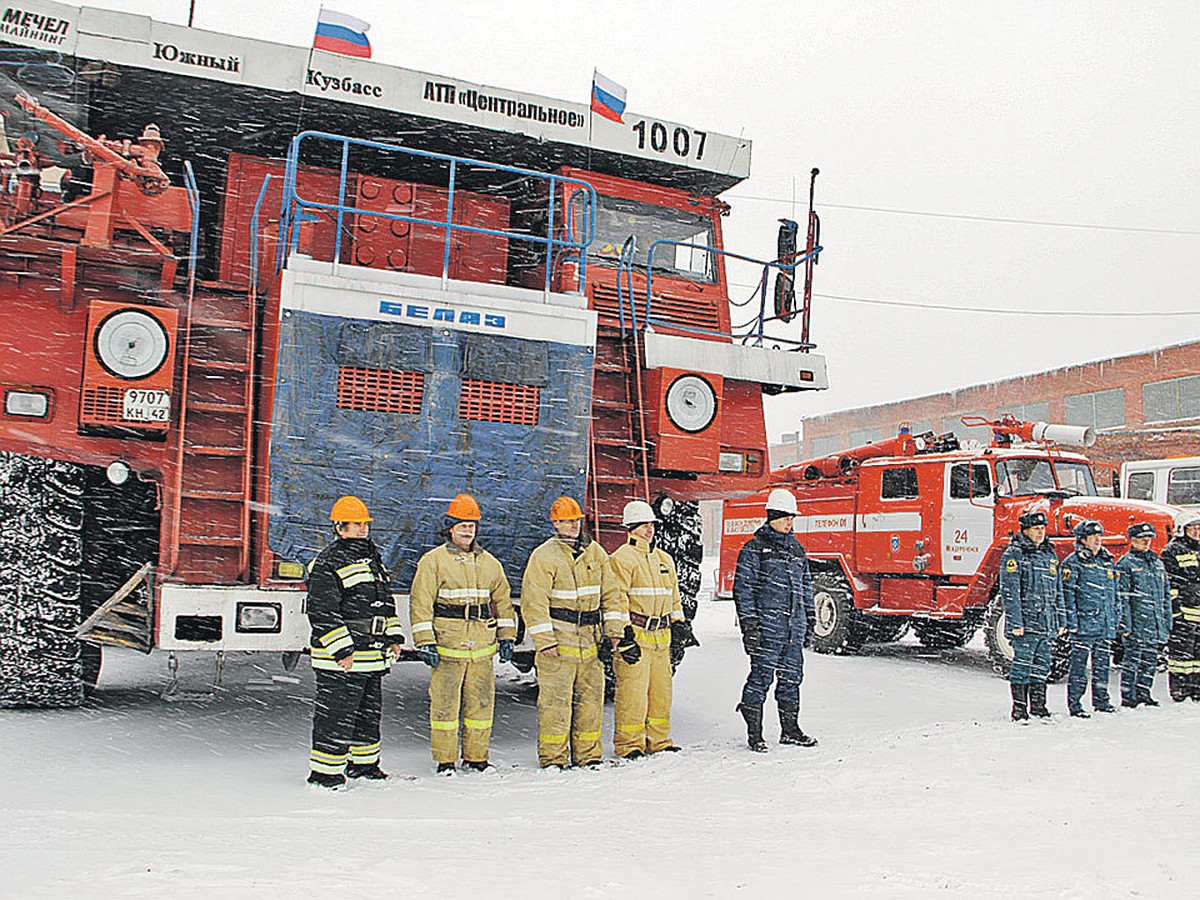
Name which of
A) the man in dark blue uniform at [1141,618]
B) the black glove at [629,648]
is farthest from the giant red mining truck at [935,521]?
the black glove at [629,648]

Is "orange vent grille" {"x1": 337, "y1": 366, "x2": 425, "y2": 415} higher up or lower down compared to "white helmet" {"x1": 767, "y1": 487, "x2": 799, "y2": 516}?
higher up

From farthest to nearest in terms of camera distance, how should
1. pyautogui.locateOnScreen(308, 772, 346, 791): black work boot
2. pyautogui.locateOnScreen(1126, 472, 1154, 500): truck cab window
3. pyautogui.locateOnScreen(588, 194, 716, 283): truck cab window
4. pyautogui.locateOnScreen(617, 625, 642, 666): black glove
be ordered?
pyautogui.locateOnScreen(1126, 472, 1154, 500): truck cab window → pyautogui.locateOnScreen(588, 194, 716, 283): truck cab window → pyautogui.locateOnScreen(617, 625, 642, 666): black glove → pyautogui.locateOnScreen(308, 772, 346, 791): black work boot

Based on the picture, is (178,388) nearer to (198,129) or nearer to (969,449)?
(198,129)

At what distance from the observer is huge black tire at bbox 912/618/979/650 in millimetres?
13575

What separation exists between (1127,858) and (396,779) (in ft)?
12.4

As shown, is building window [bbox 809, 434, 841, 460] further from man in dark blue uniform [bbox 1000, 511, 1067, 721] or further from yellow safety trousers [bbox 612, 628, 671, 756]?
yellow safety trousers [bbox 612, 628, 671, 756]

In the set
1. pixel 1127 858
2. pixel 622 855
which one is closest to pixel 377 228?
pixel 622 855

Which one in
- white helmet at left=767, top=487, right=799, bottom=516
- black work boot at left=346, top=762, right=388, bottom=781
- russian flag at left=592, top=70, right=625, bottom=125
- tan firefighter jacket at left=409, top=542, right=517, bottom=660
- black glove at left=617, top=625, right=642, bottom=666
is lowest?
black work boot at left=346, top=762, right=388, bottom=781

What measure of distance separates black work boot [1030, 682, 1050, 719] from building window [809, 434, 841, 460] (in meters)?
41.4

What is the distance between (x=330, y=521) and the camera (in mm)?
6652

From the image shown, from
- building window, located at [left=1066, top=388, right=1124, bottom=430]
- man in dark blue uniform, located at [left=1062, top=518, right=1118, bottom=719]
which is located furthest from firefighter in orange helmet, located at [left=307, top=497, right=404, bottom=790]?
building window, located at [left=1066, top=388, right=1124, bottom=430]

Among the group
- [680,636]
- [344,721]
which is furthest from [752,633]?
[344,721]

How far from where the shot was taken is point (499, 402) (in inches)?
277

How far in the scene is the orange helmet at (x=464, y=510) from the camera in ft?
22.0
